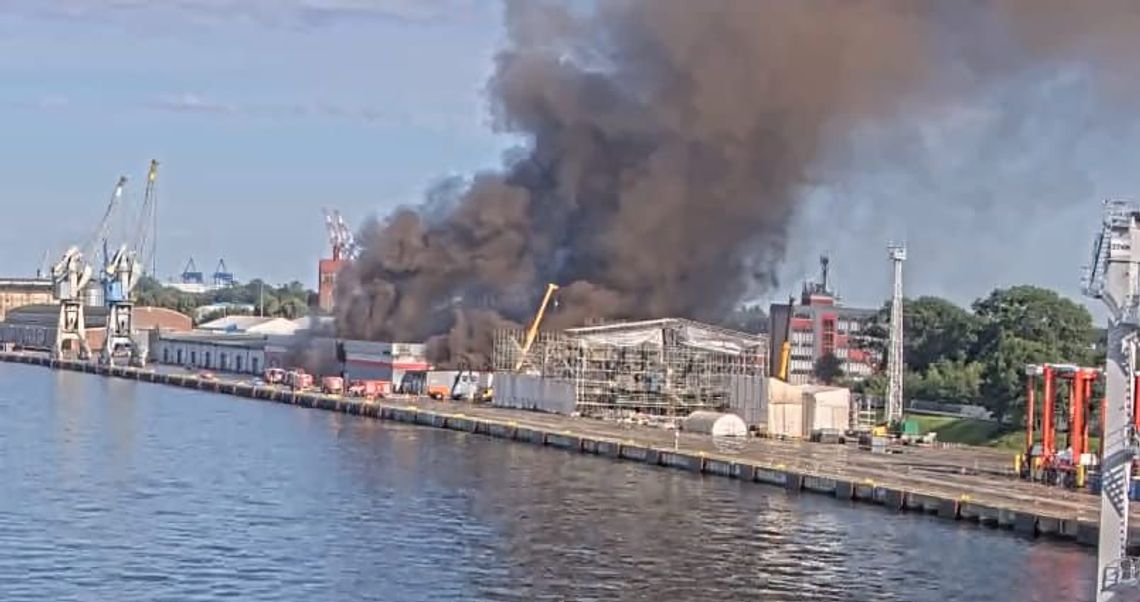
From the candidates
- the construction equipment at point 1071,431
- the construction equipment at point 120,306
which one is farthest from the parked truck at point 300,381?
the construction equipment at point 1071,431

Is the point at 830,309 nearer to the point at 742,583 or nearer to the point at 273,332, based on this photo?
the point at 273,332

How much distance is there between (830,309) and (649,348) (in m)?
27.2

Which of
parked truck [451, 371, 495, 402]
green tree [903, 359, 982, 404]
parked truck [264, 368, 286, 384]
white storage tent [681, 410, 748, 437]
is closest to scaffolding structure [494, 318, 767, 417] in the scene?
white storage tent [681, 410, 748, 437]

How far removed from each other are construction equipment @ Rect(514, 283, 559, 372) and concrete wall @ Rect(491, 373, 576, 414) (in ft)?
3.46

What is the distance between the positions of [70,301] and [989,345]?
2200 inches

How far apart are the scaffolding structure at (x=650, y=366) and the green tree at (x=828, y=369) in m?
13.9

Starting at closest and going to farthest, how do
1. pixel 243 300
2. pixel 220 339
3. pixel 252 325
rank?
pixel 220 339 → pixel 252 325 → pixel 243 300

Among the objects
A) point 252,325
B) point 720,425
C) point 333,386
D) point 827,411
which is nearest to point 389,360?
point 333,386

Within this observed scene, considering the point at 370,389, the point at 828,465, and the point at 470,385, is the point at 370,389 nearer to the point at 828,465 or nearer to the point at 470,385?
the point at 470,385

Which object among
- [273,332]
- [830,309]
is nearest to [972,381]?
[830,309]

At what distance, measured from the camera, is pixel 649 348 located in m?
59.2

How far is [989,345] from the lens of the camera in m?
65.9

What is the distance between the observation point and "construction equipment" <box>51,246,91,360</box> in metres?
100

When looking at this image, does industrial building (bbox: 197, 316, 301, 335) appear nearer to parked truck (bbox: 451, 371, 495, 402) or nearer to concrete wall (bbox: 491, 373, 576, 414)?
parked truck (bbox: 451, 371, 495, 402)
